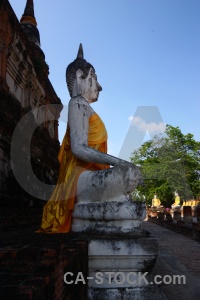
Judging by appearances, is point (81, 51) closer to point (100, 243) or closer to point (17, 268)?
point (100, 243)

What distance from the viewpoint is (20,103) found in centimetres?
624

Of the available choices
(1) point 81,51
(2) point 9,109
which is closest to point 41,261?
(1) point 81,51

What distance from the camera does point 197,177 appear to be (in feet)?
91.1

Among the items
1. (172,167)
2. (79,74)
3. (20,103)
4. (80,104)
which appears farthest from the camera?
(172,167)

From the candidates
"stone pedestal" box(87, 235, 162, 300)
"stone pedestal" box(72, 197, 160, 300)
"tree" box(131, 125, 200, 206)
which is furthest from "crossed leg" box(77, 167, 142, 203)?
"tree" box(131, 125, 200, 206)

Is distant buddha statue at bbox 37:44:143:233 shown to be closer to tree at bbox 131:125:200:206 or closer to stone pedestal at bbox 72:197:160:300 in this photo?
stone pedestal at bbox 72:197:160:300

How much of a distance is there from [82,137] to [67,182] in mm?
466

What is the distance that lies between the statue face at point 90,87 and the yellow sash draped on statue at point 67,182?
259mm

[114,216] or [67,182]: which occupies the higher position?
[67,182]

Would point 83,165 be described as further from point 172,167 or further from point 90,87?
point 172,167

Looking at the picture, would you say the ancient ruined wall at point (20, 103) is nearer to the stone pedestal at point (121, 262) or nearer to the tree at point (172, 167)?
the stone pedestal at point (121, 262)

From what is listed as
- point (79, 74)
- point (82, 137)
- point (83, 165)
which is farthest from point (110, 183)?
point (79, 74)

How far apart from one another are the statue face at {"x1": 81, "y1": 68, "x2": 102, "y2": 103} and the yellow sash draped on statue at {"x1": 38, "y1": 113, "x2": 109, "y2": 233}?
259 millimetres

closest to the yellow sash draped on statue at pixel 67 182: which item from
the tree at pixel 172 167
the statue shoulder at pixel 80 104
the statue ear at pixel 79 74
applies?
the statue shoulder at pixel 80 104
